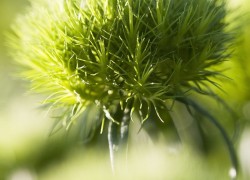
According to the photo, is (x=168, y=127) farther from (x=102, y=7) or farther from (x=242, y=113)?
(x=242, y=113)

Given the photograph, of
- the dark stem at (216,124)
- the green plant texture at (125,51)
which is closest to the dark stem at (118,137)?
the green plant texture at (125,51)

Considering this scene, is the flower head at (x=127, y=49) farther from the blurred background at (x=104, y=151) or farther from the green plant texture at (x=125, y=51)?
the blurred background at (x=104, y=151)

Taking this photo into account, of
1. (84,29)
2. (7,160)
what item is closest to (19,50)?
(84,29)

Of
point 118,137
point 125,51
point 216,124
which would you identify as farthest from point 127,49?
point 216,124

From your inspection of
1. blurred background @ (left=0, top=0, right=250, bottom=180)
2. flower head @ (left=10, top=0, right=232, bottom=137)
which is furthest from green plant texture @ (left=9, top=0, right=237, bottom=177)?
blurred background @ (left=0, top=0, right=250, bottom=180)

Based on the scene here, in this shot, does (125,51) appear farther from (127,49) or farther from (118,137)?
(118,137)

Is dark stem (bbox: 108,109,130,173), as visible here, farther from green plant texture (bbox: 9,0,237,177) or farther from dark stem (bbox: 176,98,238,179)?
dark stem (bbox: 176,98,238,179)
